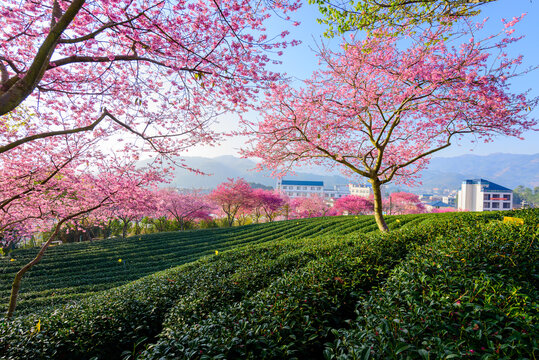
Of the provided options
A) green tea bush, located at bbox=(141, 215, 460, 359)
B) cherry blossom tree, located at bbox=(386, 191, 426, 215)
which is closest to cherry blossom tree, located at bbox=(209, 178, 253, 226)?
green tea bush, located at bbox=(141, 215, 460, 359)

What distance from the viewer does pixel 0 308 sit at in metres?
6.93

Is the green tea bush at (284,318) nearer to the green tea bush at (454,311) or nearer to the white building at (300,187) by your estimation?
the green tea bush at (454,311)

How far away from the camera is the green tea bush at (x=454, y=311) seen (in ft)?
5.69

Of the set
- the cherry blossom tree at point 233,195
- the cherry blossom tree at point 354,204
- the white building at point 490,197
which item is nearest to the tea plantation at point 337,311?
the cherry blossom tree at point 233,195

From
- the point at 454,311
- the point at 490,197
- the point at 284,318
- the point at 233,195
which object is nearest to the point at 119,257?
the point at 233,195

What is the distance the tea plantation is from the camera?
1.92 meters

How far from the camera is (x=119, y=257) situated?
13.9 m

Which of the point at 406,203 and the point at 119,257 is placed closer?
the point at 119,257

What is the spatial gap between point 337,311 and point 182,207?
2633cm

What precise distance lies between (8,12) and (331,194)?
120m

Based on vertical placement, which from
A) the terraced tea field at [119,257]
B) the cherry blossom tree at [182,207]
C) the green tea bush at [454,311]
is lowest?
the terraced tea field at [119,257]

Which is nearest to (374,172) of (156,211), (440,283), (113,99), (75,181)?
(440,283)

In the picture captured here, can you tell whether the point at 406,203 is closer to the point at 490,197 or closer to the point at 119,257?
the point at 490,197

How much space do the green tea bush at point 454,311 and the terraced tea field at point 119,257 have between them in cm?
822
